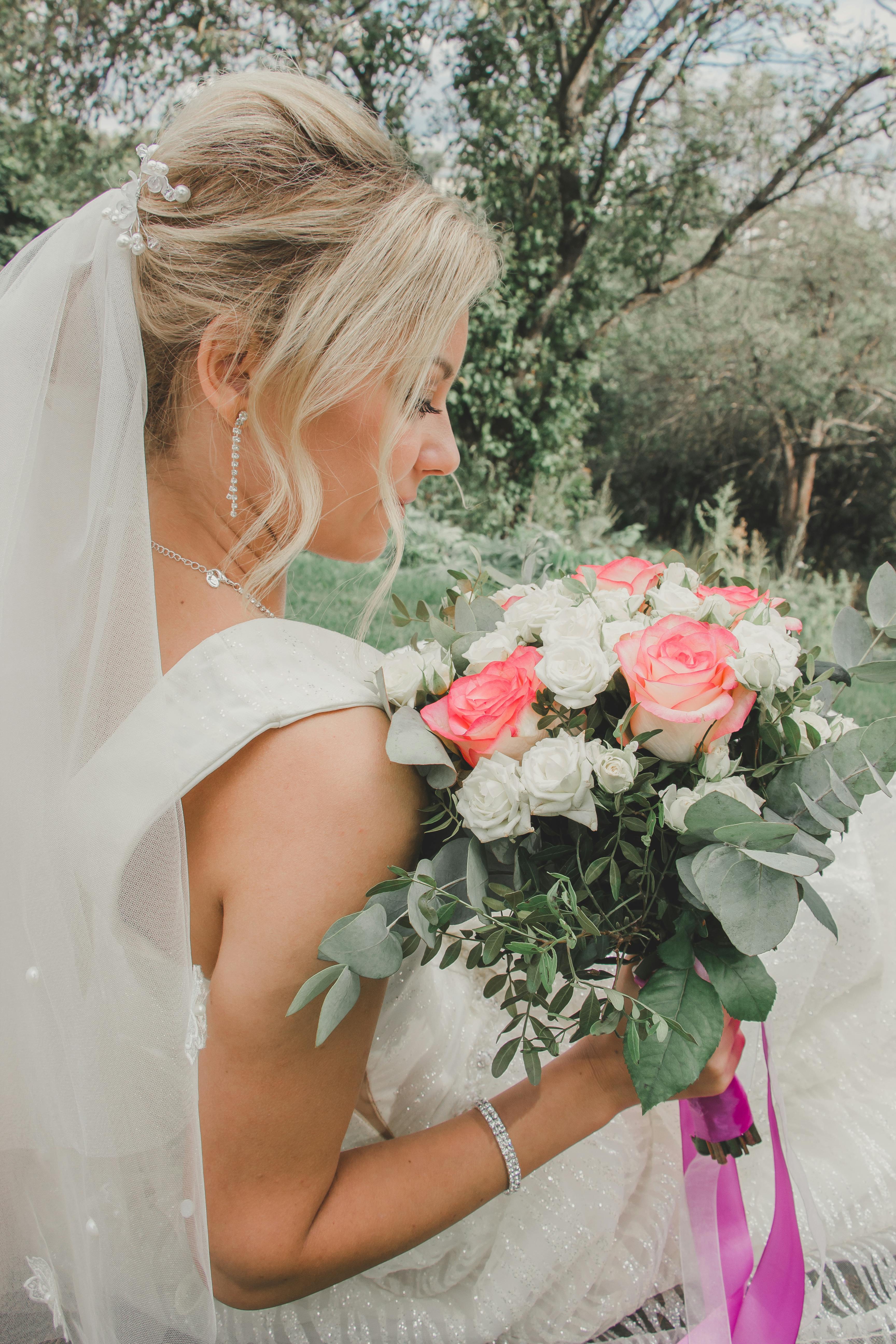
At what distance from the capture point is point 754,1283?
1368 millimetres

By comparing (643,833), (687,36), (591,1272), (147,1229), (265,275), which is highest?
(687,36)

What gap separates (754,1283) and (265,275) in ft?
5.69

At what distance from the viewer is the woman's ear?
1.24m

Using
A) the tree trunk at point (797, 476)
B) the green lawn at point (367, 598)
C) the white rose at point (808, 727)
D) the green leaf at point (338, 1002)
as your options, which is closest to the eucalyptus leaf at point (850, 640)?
the white rose at point (808, 727)

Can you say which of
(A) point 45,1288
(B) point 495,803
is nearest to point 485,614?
(B) point 495,803

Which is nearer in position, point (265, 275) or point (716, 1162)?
point (265, 275)

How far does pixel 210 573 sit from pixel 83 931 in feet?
1.79

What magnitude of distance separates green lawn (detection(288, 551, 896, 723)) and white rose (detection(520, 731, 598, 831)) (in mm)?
1935

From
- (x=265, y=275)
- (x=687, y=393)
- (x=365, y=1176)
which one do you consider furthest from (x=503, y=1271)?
(x=687, y=393)

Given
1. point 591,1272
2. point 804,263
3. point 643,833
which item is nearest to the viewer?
point 643,833

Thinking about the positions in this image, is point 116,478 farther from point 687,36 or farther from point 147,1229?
point 687,36

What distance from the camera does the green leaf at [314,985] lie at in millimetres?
965

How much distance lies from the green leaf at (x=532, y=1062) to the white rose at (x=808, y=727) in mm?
506

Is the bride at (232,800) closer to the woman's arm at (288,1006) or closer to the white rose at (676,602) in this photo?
the woman's arm at (288,1006)
